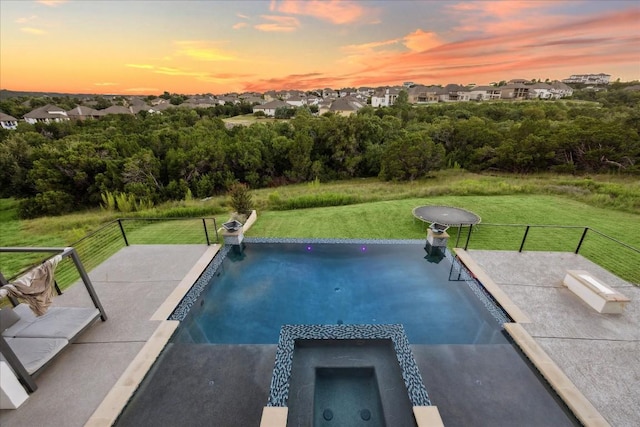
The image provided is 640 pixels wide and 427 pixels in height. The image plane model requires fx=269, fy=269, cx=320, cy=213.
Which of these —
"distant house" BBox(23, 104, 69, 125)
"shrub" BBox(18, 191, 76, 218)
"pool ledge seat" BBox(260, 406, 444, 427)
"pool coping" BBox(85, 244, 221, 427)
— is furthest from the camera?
"distant house" BBox(23, 104, 69, 125)

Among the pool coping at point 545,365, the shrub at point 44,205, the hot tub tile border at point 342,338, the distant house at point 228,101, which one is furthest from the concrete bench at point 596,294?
the distant house at point 228,101

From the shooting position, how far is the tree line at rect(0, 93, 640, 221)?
18.2m

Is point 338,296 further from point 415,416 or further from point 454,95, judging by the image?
point 454,95

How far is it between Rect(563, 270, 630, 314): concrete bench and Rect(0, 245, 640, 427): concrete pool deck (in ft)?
0.44

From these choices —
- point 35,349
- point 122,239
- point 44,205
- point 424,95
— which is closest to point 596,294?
point 35,349

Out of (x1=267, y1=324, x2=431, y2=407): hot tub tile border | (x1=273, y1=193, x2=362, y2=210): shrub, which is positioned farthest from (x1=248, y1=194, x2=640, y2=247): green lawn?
(x1=267, y1=324, x2=431, y2=407): hot tub tile border

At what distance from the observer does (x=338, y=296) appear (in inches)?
229

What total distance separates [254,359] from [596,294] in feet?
19.6

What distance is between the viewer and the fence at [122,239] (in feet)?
20.5

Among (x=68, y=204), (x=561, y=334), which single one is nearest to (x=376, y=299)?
(x=561, y=334)

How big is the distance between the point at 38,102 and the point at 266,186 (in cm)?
6808

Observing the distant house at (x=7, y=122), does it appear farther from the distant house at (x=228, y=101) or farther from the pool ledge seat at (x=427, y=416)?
the pool ledge seat at (x=427, y=416)

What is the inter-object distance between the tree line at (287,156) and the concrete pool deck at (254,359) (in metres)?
12.9

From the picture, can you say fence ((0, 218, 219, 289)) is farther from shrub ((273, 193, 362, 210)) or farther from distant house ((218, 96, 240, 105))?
distant house ((218, 96, 240, 105))
